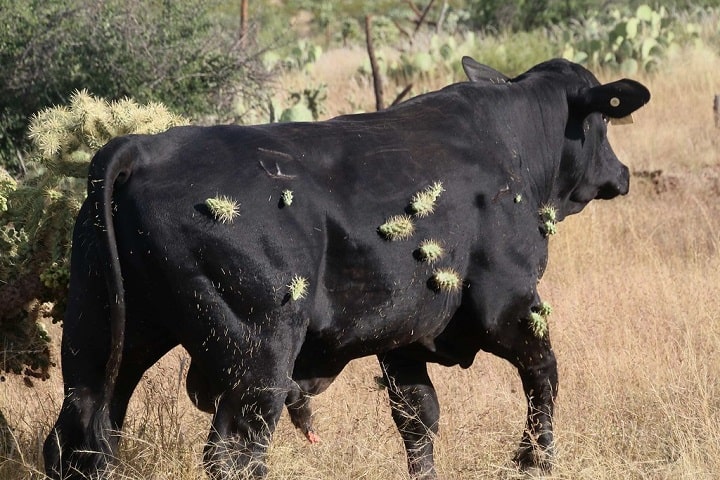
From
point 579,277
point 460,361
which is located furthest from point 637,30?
point 460,361

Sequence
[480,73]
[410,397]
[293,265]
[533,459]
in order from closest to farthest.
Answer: [293,265]
[533,459]
[410,397]
[480,73]

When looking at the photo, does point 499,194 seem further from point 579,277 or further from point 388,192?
point 579,277

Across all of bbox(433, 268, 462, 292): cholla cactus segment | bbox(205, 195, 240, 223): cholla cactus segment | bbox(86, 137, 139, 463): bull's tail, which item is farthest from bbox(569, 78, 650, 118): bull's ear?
bbox(86, 137, 139, 463): bull's tail

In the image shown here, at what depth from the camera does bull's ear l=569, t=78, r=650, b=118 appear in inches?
238

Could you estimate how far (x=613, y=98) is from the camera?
6141 mm

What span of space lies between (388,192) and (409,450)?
4.75ft

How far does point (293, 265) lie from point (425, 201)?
71cm

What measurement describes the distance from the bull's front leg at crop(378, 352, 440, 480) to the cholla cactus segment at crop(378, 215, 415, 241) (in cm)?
114

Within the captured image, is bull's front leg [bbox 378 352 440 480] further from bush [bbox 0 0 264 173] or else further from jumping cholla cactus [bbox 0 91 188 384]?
bush [bbox 0 0 264 173]

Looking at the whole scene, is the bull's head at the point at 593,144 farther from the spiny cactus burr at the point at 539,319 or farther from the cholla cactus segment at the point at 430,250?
the cholla cactus segment at the point at 430,250

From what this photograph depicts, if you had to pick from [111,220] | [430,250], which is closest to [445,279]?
[430,250]

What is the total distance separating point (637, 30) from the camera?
2039 centimetres

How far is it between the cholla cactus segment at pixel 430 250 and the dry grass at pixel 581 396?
100 cm

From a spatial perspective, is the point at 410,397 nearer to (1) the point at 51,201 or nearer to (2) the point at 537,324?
(2) the point at 537,324
